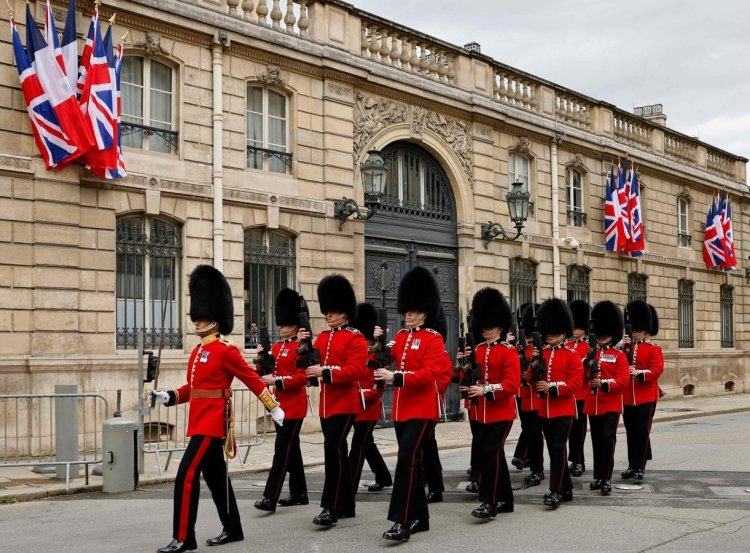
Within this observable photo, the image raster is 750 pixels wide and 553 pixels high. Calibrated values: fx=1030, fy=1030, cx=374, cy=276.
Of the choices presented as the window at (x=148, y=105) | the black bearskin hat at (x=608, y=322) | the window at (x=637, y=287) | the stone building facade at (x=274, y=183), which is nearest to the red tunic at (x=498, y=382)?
the black bearskin hat at (x=608, y=322)

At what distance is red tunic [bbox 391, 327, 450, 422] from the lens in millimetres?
8547

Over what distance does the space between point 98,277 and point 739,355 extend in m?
22.6

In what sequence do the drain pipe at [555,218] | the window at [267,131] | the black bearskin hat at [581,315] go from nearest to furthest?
the black bearskin hat at [581,315], the window at [267,131], the drain pipe at [555,218]

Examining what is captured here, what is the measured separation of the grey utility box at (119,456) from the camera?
11203mm

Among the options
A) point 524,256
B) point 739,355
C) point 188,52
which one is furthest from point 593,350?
point 739,355

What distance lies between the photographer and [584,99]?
25297mm

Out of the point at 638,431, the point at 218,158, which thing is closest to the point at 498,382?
the point at 638,431

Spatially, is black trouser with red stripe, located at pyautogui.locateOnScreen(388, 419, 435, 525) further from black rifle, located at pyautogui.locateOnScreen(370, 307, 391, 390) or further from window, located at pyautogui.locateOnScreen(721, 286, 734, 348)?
window, located at pyautogui.locateOnScreen(721, 286, 734, 348)

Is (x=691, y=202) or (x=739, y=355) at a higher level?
(x=691, y=202)

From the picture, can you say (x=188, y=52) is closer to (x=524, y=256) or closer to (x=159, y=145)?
(x=159, y=145)

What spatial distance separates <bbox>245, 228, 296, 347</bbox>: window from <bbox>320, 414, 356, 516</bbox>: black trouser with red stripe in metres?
7.65

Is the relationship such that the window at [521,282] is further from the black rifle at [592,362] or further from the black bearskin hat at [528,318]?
the black rifle at [592,362]

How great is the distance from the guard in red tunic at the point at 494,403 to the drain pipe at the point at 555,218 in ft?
45.6

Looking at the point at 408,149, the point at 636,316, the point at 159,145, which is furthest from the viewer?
the point at 408,149
